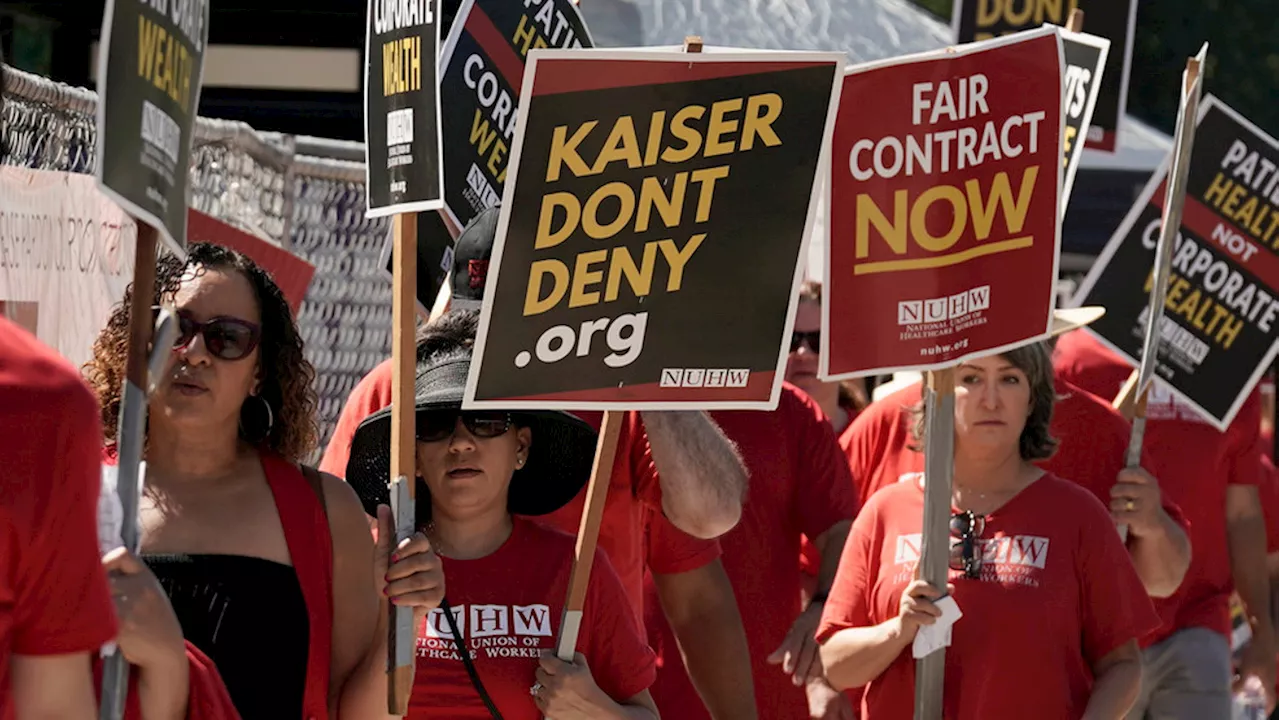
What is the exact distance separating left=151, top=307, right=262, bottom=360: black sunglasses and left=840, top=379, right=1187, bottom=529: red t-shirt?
251 centimetres

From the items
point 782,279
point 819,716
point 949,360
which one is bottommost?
point 819,716

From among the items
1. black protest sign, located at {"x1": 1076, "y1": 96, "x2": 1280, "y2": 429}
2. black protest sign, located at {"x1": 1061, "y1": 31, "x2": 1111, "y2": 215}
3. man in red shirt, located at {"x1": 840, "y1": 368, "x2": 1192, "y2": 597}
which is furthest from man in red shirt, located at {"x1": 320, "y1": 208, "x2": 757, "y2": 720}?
black protest sign, located at {"x1": 1076, "y1": 96, "x2": 1280, "y2": 429}

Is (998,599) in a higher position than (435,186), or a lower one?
lower

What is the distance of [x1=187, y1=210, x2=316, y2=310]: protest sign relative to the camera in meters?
5.22

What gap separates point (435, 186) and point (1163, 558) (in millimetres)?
3204

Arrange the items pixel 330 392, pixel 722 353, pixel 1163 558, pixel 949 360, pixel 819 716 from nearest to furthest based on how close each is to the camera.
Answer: pixel 722 353 → pixel 949 360 → pixel 819 716 → pixel 1163 558 → pixel 330 392

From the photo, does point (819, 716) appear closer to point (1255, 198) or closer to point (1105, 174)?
point (1255, 198)

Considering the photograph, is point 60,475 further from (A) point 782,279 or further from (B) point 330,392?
(B) point 330,392

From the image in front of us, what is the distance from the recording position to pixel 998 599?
4957 mm

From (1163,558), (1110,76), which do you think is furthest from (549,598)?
(1110,76)

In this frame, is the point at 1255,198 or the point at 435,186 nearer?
the point at 435,186

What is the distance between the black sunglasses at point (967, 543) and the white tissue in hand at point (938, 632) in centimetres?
22

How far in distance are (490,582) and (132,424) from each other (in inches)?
51.6

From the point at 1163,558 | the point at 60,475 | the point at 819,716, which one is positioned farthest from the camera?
the point at 1163,558
